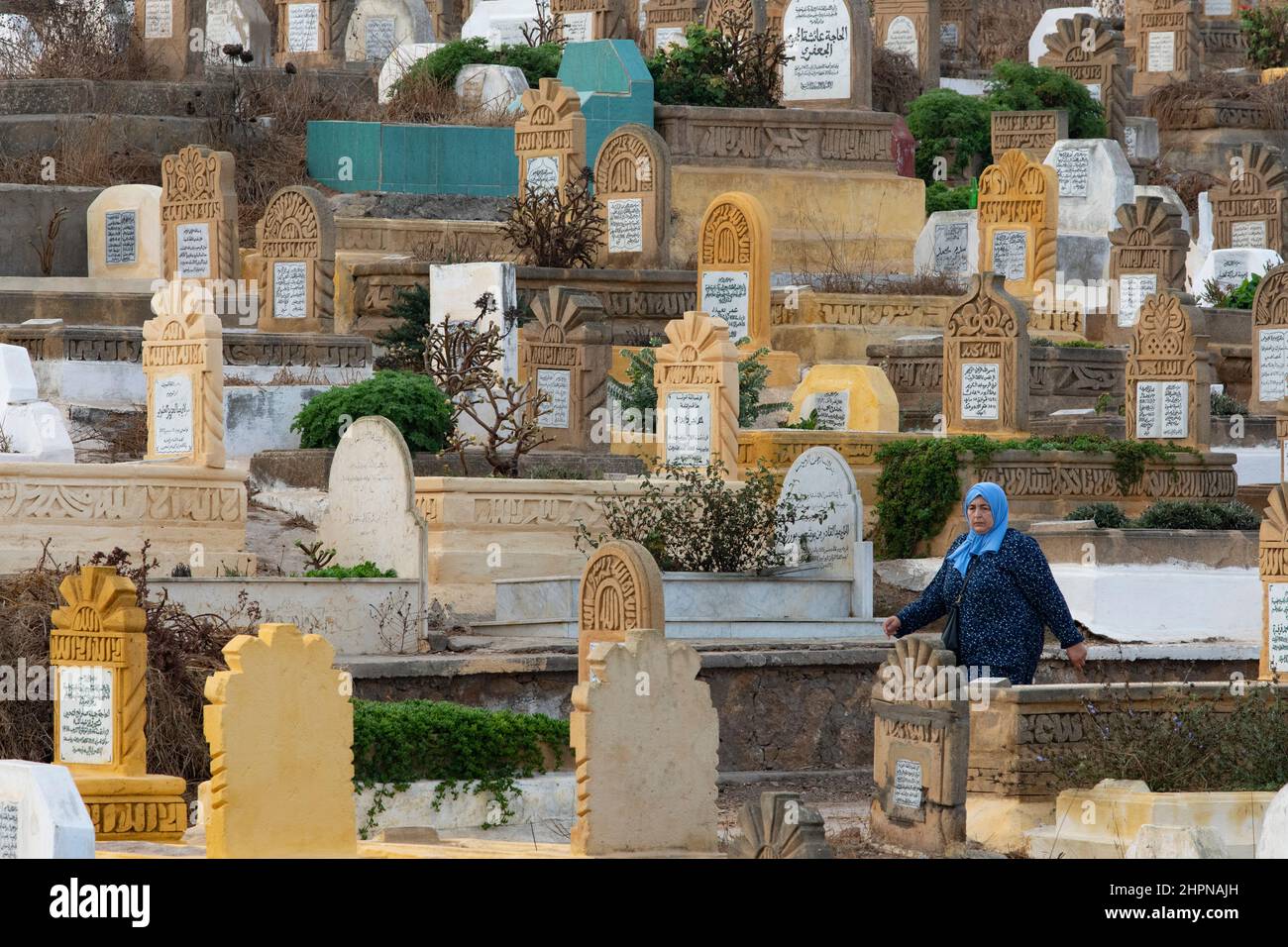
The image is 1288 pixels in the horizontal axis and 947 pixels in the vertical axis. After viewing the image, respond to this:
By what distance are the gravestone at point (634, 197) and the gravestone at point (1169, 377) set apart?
593 cm

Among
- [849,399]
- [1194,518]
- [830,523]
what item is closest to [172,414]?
[830,523]

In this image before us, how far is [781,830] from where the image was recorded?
10.1 m

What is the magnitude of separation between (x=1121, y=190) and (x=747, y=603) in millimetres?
15417

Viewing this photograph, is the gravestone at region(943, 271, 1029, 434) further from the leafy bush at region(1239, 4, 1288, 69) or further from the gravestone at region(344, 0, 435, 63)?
the leafy bush at region(1239, 4, 1288, 69)

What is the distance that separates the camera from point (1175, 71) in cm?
3956

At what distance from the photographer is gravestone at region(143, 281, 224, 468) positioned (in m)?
17.5

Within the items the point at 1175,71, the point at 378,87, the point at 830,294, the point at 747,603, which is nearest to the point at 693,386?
the point at 747,603

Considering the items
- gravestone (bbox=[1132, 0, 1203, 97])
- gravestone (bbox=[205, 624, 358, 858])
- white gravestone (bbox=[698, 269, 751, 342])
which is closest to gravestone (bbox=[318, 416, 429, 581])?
gravestone (bbox=[205, 624, 358, 858])

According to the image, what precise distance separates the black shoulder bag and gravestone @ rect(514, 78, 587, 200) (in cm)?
1437

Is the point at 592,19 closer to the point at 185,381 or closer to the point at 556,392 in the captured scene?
the point at 556,392

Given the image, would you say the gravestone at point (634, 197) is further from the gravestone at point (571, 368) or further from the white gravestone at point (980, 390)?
the white gravestone at point (980, 390)

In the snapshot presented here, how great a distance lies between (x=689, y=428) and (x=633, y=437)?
1568mm
